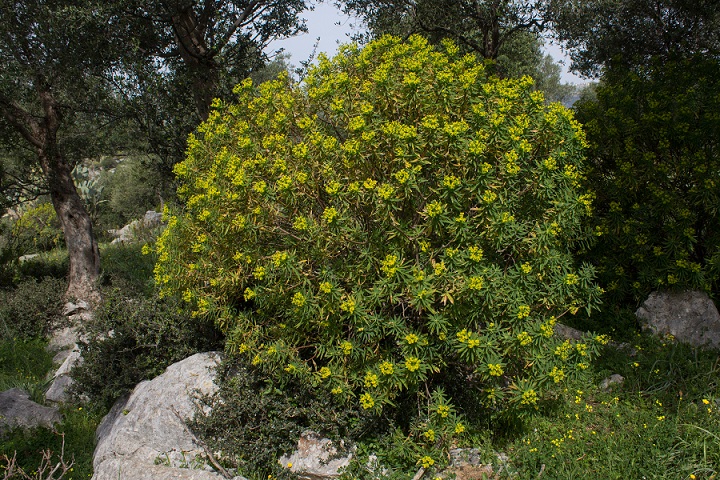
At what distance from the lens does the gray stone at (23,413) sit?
5.93 meters

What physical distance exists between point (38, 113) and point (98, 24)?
372 cm

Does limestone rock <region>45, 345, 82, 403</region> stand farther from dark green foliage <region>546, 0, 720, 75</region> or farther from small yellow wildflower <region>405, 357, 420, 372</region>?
dark green foliage <region>546, 0, 720, 75</region>

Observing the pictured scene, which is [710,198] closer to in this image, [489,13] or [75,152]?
[489,13]


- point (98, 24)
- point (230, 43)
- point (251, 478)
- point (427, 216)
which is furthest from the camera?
point (230, 43)

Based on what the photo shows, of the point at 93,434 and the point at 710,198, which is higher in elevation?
the point at 710,198

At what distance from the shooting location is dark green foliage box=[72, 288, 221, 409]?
19.1 feet

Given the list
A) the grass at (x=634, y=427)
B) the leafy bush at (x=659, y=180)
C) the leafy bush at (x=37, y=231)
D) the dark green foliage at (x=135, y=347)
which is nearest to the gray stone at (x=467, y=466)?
the grass at (x=634, y=427)

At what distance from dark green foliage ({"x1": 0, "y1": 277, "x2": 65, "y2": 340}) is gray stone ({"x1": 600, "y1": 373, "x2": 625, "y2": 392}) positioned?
8.21 meters

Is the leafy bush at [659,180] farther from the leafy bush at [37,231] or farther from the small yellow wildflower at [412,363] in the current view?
the leafy bush at [37,231]

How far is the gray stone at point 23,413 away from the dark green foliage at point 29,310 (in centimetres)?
238

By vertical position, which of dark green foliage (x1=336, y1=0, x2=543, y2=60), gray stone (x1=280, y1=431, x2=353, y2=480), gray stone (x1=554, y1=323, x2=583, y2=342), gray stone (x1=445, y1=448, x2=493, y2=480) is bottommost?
gray stone (x1=445, y1=448, x2=493, y2=480)

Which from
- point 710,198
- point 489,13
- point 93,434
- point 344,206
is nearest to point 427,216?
point 344,206

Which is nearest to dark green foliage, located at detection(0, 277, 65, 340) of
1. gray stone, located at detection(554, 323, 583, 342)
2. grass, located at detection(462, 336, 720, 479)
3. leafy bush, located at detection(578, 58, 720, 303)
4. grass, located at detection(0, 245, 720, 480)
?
grass, located at detection(0, 245, 720, 480)

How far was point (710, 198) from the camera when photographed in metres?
6.00
